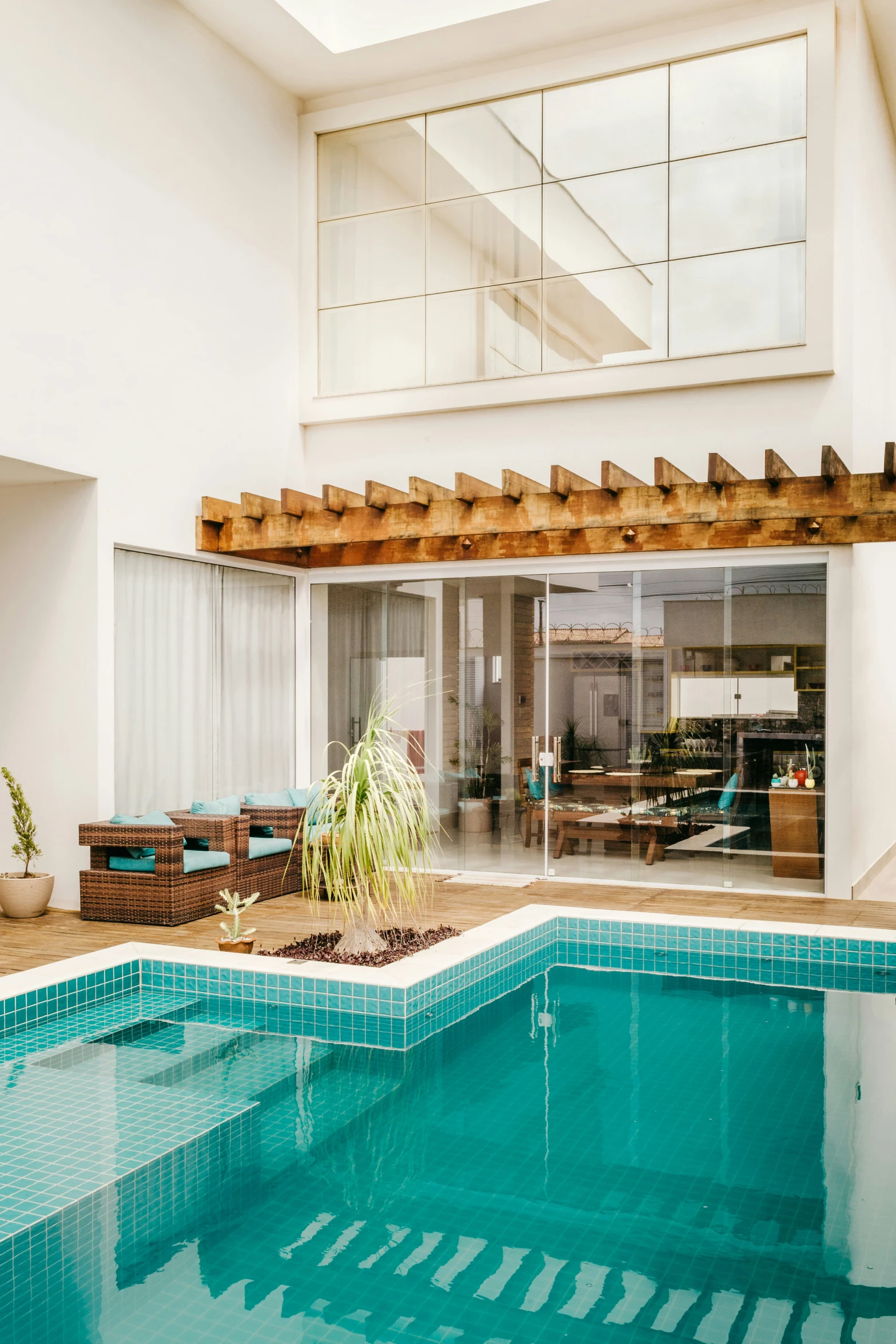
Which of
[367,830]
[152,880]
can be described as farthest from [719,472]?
[152,880]

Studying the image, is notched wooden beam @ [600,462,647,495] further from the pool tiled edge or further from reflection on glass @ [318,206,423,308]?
reflection on glass @ [318,206,423,308]

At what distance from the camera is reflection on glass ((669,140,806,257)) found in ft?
28.5

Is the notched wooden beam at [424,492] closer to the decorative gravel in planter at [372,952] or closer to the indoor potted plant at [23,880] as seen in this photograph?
the decorative gravel in planter at [372,952]

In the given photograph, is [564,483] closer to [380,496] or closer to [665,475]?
[665,475]

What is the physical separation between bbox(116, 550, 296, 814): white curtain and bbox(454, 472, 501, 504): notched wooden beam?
7.43 ft

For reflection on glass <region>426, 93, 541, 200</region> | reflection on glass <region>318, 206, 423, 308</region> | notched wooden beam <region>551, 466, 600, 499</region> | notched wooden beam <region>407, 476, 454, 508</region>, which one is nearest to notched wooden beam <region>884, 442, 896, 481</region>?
notched wooden beam <region>551, 466, 600, 499</region>

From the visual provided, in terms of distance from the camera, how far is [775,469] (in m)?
7.37

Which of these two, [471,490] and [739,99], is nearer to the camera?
[471,490]

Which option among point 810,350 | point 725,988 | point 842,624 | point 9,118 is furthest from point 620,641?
point 9,118

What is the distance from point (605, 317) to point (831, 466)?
9.49 feet

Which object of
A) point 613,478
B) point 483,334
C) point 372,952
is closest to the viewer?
point 372,952

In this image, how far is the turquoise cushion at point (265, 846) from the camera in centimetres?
832

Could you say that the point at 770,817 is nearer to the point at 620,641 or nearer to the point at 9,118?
the point at 620,641

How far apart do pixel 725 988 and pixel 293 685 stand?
5.12 metres
